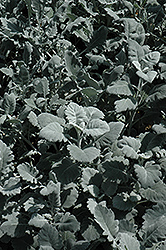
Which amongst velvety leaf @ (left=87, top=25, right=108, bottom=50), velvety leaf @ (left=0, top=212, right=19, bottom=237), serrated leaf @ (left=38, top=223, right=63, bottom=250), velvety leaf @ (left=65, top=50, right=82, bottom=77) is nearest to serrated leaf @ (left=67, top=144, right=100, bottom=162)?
serrated leaf @ (left=38, top=223, right=63, bottom=250)

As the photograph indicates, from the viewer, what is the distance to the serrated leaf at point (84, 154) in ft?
4.99

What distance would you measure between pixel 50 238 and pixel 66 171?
1.19 ft

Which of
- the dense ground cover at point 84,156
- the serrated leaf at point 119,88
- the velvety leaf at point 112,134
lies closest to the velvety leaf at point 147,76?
the dense ground cover at point 84,156

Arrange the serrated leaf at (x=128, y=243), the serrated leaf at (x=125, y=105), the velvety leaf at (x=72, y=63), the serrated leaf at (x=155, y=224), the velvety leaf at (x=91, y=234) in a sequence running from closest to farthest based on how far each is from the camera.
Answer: the serrated leaf at (x=128, y=243)
the serrated leaf at (x=155, y=224)
the velvety leaf at (x=91, y=234)
the serrated leaf at (x=125, y=105)
the velvety leaf at (x=72, y=63)

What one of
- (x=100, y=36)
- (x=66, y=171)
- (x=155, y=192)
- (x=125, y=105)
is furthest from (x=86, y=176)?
(x=100, y=36)

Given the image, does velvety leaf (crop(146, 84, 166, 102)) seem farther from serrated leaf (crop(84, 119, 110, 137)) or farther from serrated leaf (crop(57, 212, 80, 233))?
serrated leaf (crop(57, 212, 80, 233))

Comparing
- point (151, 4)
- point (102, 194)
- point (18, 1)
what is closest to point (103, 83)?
point (102, 194)

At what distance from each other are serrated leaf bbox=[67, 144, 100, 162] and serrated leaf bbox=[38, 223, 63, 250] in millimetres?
334

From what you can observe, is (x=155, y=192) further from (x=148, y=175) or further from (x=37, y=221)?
(x=37, y=221)

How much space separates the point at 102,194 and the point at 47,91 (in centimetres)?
69

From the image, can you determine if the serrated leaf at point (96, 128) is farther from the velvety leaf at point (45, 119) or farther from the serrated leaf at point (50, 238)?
the serrated leaf at point (50, 238)

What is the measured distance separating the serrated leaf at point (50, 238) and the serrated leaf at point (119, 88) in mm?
837

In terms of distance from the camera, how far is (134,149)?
5.47ft

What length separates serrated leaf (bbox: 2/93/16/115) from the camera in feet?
6.07
